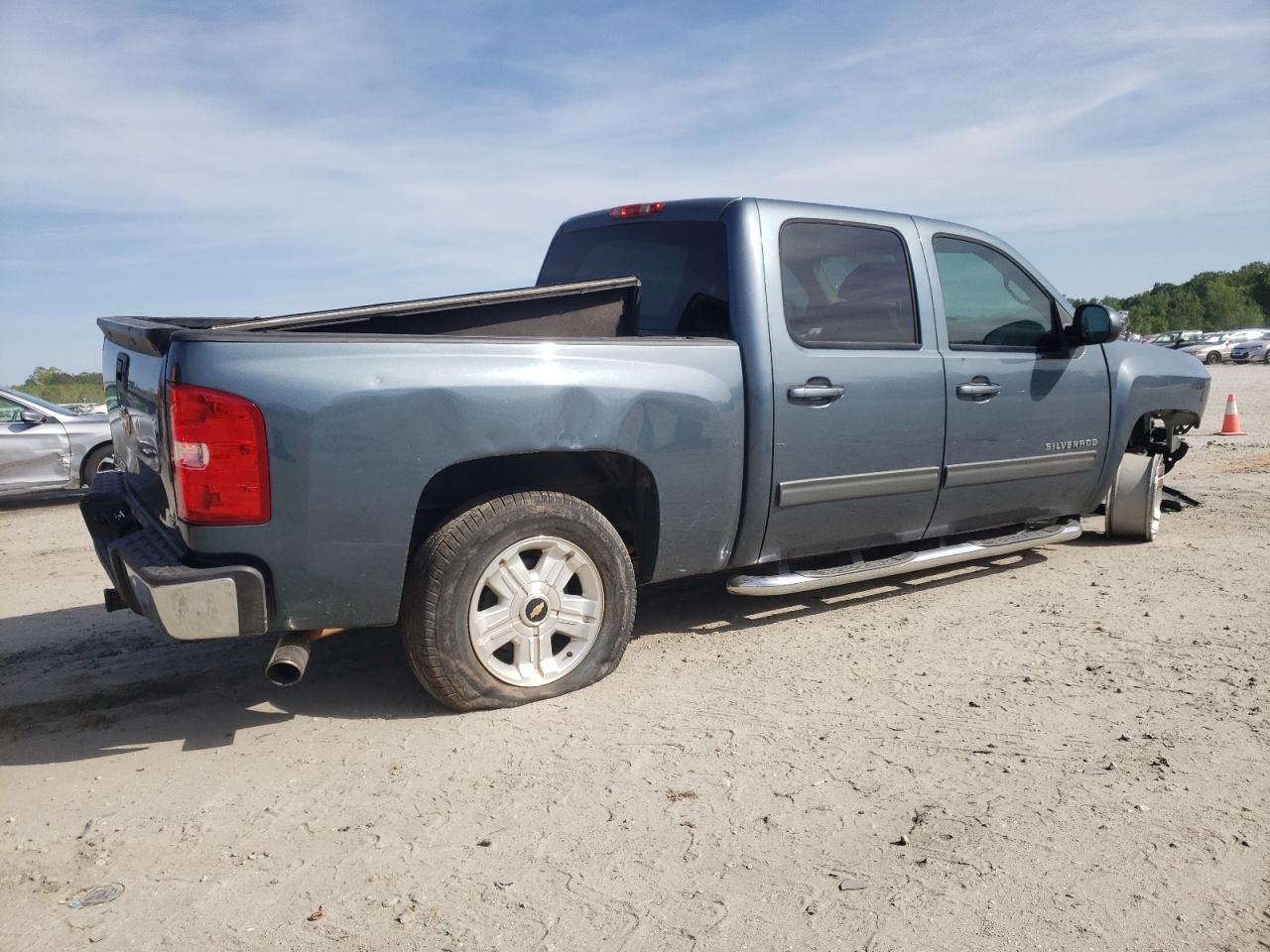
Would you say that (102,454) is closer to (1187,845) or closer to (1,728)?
(1,728)

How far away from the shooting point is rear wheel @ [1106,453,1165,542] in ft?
20.1

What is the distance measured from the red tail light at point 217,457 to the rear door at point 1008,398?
309cm

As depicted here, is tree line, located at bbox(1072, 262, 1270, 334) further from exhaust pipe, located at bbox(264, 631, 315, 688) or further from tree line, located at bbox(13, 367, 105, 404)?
exhaust pipe, located at bbox(264, 631, 315, 688)

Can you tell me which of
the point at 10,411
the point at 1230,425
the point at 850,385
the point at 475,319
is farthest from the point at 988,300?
the point at 1230,425

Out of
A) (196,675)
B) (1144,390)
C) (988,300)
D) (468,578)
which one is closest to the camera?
(468,578)

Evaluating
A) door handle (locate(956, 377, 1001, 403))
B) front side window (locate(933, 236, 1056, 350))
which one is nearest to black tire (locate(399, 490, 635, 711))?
door handle (locate(956, 377, 1001, 403))

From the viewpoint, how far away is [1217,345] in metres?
43.3

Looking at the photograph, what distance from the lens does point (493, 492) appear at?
143 inches

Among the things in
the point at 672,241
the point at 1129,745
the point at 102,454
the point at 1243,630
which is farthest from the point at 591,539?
the point at 102,454

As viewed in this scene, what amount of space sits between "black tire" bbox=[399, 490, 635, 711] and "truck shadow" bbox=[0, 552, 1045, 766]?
0.73ft

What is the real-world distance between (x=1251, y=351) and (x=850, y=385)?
146 ft

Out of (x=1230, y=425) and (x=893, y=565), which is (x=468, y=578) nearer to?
(x=893, y=565)

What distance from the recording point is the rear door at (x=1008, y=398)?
4.94 metres

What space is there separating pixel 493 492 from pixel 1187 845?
232 cm
